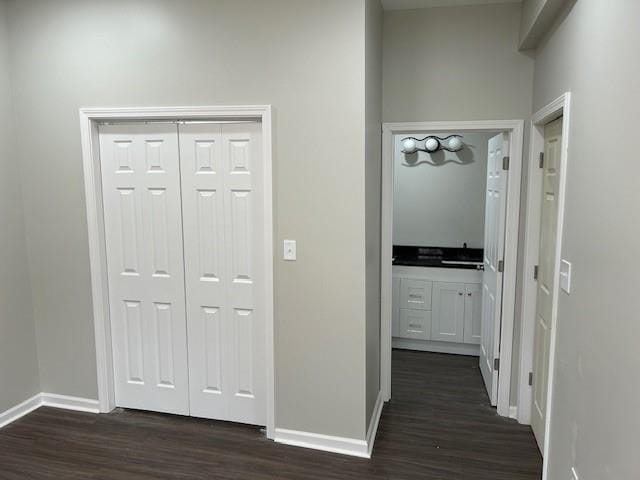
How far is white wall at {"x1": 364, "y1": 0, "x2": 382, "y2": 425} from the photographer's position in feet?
8.34

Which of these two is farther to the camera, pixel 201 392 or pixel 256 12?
pixel 201 392

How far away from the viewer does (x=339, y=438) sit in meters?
2.68

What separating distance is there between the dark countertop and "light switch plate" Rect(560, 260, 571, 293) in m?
1.93

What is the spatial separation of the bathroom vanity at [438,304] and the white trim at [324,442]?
1.78 m

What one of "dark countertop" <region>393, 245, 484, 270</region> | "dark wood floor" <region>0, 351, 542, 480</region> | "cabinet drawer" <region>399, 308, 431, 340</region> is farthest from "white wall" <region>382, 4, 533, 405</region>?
"cabinet drawer" <region>399, 308, 431, 340</region>

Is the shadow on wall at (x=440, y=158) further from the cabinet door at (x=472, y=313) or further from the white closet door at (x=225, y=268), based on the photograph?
the white closet door at (x=225, y=268)

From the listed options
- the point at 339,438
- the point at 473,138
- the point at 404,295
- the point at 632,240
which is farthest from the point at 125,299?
the point at 473,138

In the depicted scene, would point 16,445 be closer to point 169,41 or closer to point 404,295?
point 169,41

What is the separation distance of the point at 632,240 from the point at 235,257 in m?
2.08

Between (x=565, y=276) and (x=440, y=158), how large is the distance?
8.87ft

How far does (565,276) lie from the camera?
2.03m

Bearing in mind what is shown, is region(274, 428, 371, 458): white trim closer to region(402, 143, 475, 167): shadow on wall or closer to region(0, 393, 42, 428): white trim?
region(0, 393, 42, 428): white trim

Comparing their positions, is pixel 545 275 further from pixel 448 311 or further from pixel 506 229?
→ pixel 448 311

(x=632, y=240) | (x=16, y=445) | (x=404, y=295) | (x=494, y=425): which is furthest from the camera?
(x=404, y=295)
